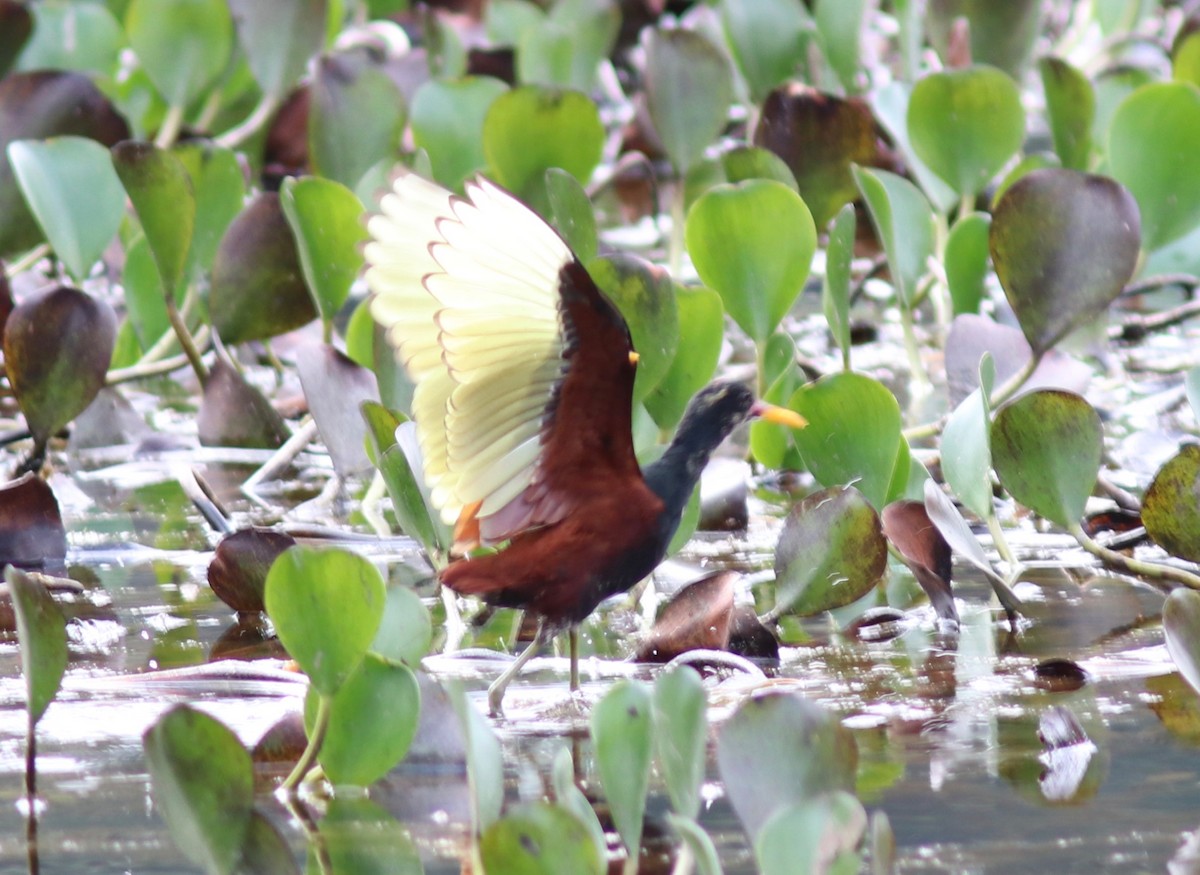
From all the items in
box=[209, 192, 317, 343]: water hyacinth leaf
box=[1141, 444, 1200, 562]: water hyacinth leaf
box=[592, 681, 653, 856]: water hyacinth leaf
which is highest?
box=[592, 681, 653, 856]: water hyacinth leaf

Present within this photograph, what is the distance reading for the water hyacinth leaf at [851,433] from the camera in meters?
3.22

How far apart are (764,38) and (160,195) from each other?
9.20 ft

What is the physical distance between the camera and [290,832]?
225cm

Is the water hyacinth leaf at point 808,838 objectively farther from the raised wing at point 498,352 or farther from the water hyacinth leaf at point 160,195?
the water hyacinth leaf at point 160,195

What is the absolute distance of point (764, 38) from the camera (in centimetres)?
630

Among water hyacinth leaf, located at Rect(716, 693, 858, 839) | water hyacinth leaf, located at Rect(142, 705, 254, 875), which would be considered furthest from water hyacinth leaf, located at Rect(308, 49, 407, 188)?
water hyacinth leaf, located at Rect(716, 693, 858, 839)

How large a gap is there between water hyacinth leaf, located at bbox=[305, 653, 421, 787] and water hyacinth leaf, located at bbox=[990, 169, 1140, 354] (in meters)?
1.88

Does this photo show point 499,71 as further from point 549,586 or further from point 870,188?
point 549,586

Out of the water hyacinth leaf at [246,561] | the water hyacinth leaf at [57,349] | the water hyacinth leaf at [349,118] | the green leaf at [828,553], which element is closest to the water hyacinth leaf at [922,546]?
the green leaf at [828,553]

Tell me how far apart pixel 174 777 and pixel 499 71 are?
5589 millimetres

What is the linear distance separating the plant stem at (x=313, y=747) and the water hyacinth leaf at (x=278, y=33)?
13.4ft

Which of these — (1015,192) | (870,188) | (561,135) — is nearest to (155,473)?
(561,135)

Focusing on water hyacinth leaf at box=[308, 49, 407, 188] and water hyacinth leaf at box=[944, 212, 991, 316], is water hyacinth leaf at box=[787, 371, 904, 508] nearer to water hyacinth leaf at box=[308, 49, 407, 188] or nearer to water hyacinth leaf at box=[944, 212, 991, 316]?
water hyacinth leaf at box=[944, 212, 991, 316]

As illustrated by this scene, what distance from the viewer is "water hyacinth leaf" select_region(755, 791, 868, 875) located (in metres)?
1.65
